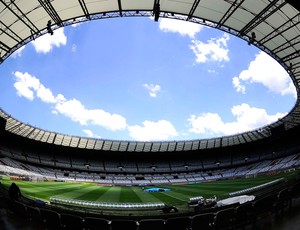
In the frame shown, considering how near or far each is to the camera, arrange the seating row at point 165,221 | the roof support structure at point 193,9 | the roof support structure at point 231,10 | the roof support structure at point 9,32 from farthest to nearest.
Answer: the roof support structure at point 9,32 < the roof support structure at point 193,9 < the roof support structure at point 231,10 < the seating row at point 165,221

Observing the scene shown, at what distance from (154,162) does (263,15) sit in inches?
2002

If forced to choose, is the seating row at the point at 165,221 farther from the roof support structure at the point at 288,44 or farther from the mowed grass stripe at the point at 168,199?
the roof support structure at the point at 288,44

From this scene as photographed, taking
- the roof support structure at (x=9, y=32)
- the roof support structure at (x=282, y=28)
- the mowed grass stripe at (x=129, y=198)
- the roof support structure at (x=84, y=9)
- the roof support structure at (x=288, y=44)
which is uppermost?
the roof support structure at (x=84, y=9)

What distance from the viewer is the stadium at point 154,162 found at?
35.7ft

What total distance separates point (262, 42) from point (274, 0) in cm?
875

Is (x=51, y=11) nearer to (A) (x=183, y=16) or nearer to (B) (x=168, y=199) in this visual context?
(A) (x=183, y=16)

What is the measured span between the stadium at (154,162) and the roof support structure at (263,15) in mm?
100

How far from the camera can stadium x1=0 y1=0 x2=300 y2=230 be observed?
429 inches

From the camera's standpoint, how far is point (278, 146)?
62.2 meters

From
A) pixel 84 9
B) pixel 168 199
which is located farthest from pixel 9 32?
pixel 168 199

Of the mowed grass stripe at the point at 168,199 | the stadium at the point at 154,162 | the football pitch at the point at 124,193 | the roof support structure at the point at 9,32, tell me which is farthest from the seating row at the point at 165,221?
the roof support structure at the point at 9,32

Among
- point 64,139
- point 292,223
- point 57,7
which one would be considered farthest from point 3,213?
point 64,139

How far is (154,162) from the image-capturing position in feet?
236

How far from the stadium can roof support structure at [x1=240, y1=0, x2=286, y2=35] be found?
0.10 meters
